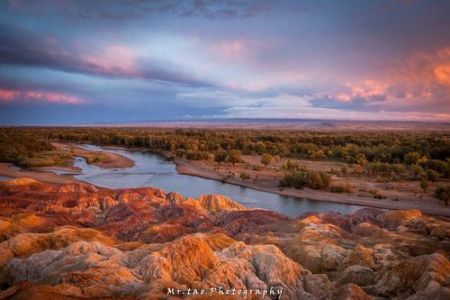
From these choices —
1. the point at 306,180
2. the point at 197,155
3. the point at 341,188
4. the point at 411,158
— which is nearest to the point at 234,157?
the point at 197,155

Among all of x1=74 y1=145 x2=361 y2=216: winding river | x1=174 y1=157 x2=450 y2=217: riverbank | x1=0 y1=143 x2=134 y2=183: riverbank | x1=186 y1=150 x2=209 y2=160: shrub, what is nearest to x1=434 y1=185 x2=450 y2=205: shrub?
x1=174 y1=157 x2=450 y2=217: riverbank

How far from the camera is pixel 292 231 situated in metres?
24.5

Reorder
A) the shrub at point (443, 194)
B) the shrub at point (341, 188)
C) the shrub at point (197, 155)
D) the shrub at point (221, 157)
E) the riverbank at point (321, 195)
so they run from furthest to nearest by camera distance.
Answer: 1. the shrub at point (197, 155)
2. the shrub at point (221, 157)
3. the shrub at point (341, 188)
4. the shrub at point (443, 194)
5. the riverbank at point (321, 195)

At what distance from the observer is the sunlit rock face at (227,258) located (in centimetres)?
1339

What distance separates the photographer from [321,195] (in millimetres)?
50594

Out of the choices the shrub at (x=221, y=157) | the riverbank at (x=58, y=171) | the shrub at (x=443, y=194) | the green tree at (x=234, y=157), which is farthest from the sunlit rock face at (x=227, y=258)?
the shrub at (x=221, y=157)

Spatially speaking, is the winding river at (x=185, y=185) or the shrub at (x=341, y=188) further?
the shrub at (x=341, y=188)

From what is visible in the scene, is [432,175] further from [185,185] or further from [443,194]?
[185,185]

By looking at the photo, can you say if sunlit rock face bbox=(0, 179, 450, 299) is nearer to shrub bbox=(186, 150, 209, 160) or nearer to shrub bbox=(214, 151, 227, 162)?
shrub bbox=(214, 151, 227, 162)

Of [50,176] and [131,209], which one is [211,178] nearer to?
[50,176]

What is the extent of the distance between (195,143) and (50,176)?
141 feet

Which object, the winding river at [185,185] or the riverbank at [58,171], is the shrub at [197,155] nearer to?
the winding river at [185,185]

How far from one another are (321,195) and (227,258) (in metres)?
36.1

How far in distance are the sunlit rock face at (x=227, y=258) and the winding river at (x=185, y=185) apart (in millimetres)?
17864
